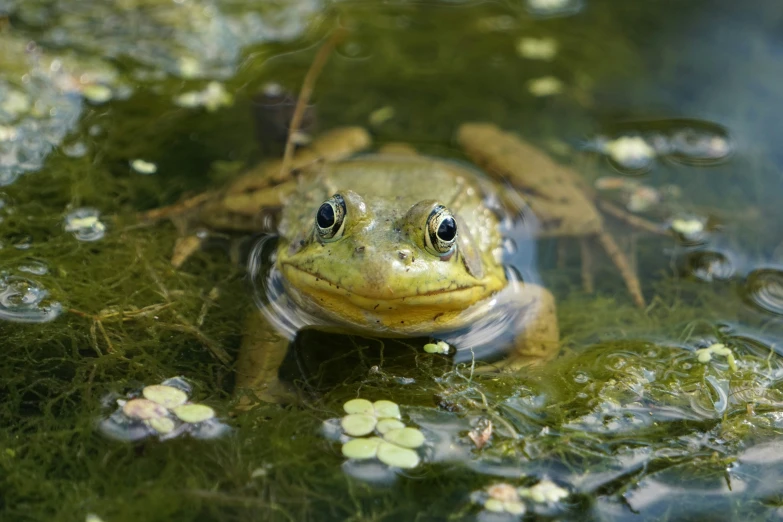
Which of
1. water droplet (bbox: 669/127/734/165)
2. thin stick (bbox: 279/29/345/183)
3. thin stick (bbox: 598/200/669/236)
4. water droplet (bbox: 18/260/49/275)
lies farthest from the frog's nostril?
water droplet (bbox: 669/127/734/165)

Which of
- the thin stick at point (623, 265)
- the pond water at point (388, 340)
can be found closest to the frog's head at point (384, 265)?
the pond water at point (388, 340)

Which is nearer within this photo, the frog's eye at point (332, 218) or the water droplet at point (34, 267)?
the frog's eye at point (332, 218)

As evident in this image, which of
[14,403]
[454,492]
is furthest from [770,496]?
[14,403]

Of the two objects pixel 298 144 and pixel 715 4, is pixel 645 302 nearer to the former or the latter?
pixel 298 144

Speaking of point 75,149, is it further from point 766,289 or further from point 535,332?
point 766,289

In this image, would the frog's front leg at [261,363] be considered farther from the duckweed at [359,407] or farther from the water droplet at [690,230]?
the water droplet at [690,230]

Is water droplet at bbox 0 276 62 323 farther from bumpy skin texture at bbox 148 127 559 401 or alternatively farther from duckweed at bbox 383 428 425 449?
duckweed at bbox 383 428 425 449

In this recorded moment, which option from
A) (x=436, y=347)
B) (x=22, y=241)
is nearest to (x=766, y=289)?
(x=436, y=347)
